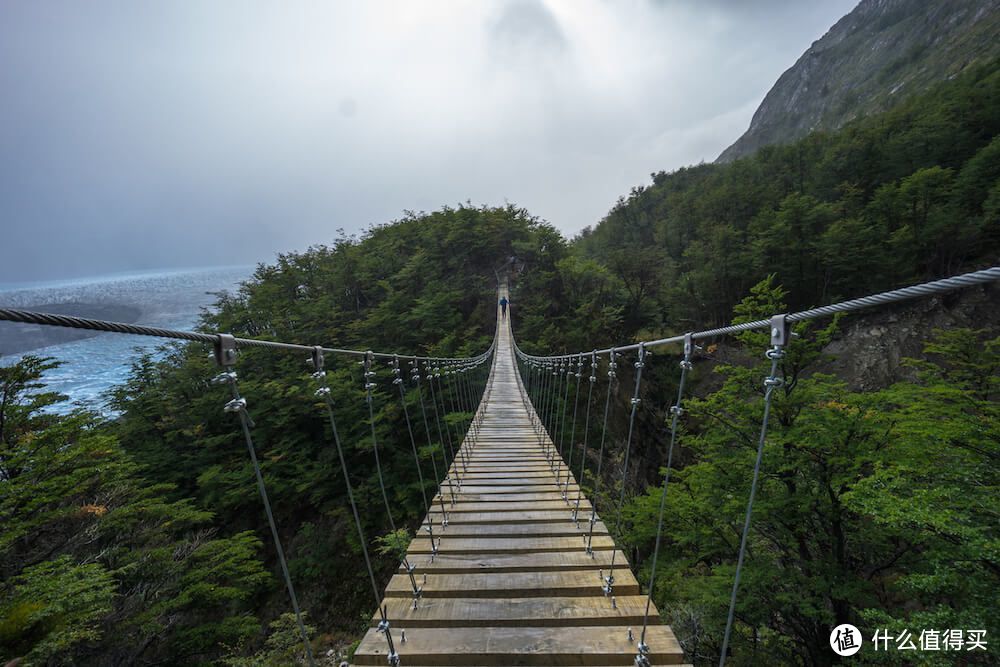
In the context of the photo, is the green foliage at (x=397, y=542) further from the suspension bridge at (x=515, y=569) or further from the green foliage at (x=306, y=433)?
the green foliage at (x=306, y=433)

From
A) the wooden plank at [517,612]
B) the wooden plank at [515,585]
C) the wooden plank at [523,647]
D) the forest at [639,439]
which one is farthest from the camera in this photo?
the forest at [639,439]

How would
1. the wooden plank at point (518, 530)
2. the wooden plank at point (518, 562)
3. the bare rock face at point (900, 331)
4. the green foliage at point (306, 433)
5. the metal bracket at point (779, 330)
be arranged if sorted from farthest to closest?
the bare rock face at point (900, 331) → the green foliage at point (306, 433) → the wooden plank at point (518, 530) → the wooden plank at point (518, 562) → the metal bracket at point (779, 330)

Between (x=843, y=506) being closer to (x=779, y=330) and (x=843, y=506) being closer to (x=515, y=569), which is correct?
(x=515, y=569)

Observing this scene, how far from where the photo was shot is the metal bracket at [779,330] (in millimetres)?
1057

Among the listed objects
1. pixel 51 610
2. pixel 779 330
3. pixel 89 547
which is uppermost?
pixel 779 330

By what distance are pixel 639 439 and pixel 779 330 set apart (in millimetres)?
12723

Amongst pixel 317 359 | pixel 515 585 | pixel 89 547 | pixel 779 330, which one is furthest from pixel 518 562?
pixel 89 547

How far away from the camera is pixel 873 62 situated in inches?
2178

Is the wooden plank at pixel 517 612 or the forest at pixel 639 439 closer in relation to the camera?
the wooden plank at pixel 517 612

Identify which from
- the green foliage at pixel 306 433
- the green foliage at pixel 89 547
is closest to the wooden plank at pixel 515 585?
the green foliage at pixel 89 547

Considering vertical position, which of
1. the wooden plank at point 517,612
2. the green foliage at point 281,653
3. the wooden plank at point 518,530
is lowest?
the green foliage at point 281,653

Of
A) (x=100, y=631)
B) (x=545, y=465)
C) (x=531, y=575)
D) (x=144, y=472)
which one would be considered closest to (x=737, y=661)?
(x=545, y=465)

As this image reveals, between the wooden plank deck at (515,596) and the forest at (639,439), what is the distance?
49cm

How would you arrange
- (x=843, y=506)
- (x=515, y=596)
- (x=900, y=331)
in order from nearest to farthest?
(x=515, y=596), (x=843, y=506), (x=900, y=331)
